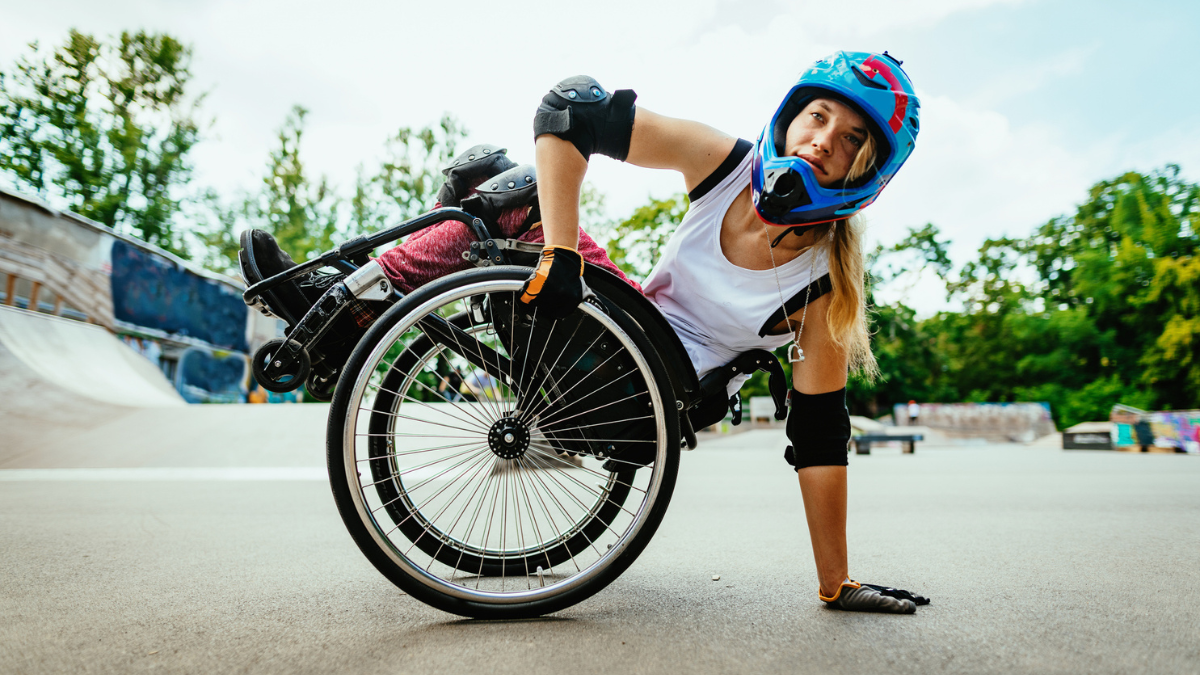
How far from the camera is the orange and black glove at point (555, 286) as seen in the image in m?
1.74

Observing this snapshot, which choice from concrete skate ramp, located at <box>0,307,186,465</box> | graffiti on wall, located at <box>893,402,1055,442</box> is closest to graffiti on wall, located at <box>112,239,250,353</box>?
concrete skate ramp, located at <box>0,307,186,465</box>

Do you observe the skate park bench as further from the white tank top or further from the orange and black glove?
the orange and black glove

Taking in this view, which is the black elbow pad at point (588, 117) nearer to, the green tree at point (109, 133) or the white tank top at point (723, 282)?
the white tank top at point (723, 282)

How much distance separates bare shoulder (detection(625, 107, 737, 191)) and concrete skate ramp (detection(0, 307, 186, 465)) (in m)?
10.5

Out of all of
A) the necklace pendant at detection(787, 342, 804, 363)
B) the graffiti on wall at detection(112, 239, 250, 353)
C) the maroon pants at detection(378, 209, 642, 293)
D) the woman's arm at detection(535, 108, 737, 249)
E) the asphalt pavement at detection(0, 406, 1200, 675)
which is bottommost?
the asphalt pavement at detection(0, 406, 1200, 675)

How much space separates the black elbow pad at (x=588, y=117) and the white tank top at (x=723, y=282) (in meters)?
0.36

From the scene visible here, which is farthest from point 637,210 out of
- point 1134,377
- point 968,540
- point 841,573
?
point 1134,377

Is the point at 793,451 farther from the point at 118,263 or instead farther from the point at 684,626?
the point at 118,263

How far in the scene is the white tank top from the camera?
2.17 m

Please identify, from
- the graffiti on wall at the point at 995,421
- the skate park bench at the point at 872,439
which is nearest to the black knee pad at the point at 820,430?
the skate park bench at the point at 872,439

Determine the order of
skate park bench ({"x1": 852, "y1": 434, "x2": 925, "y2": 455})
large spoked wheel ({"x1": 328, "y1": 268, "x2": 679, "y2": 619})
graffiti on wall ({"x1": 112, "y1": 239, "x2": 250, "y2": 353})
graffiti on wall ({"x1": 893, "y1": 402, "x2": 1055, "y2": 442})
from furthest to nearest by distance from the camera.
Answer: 1. graffiti on wall ({"x1": 893, "y1": 402, "x2": 1055, "y2": 442})
2. graffiti on wall ({"x1": 112, "y1": 239, "x2": 250, "y2": 353})
3. skate park bench ({"x1": 852, "y1": 434, "x2": 925, "y2": 455})
4. large spoked wheel ({"x1": 328, "y1": 268, "x2": 679, "y2": 619})

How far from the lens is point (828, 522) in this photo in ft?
6.94

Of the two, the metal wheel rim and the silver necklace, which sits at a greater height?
the silver necklace

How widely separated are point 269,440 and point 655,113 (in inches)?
379
